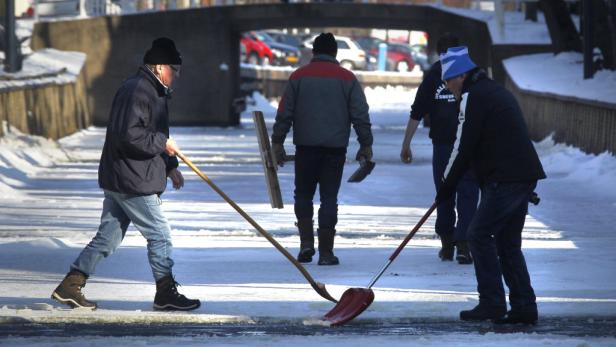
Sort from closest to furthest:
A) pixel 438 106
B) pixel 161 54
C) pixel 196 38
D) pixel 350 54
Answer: pixel 161 54
pixel 438 106
pixel 196 38
pixel 350 54

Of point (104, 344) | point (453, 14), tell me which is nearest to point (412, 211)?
point (104, 344)

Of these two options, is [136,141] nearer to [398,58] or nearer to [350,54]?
[350,54]

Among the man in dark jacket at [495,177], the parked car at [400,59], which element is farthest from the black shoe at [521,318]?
the parked car at [400,59]

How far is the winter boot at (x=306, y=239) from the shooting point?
12633 mm

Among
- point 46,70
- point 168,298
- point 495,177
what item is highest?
point 495,177

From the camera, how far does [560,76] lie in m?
36.7

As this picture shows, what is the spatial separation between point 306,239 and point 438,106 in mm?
1511

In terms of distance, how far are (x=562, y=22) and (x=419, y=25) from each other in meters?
10.3

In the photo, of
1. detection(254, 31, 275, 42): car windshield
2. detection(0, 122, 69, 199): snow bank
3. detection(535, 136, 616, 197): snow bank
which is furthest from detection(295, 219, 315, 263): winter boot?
detection(254, 31, 275, 42): car windshield

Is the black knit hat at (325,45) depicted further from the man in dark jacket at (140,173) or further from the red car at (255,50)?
the red car at (255,50)

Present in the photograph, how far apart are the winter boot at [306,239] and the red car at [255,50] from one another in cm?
5631

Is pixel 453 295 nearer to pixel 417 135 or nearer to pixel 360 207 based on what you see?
pixel 360 207

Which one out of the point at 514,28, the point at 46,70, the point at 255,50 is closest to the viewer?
the point at 46,70

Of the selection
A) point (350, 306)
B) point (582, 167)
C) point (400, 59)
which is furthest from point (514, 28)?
point (350, 306)
